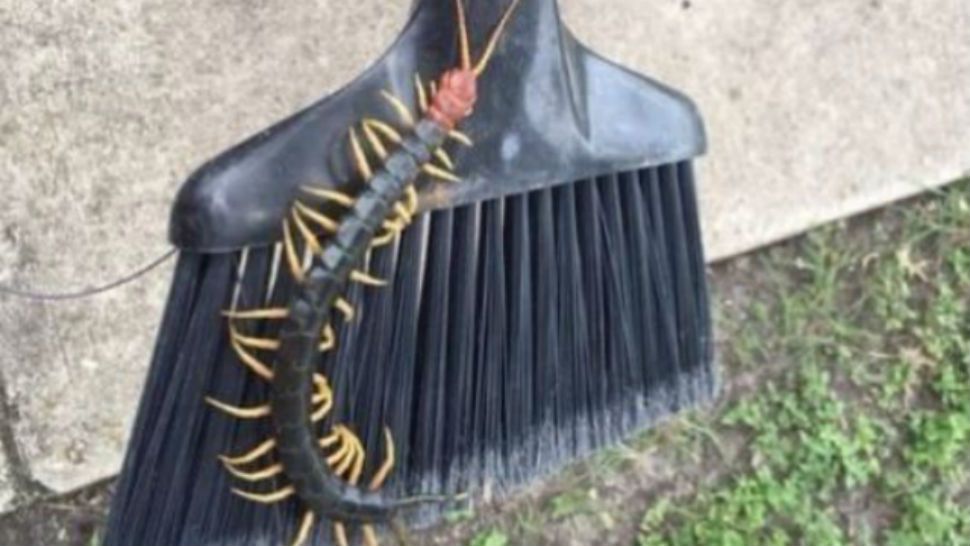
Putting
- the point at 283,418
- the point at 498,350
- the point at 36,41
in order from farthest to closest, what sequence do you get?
the point at 36,41 → the point at 498,350 → the point at 283,418

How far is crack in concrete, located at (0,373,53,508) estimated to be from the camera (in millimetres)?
1556

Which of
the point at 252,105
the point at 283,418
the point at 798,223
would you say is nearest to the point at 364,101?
the point at 283,418

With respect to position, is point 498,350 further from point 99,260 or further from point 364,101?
Answer: point 99,260

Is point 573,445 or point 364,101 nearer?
point 364,101

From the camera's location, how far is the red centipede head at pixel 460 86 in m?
1.08

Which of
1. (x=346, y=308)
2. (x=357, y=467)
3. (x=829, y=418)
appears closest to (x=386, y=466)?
(x=357, y=467)

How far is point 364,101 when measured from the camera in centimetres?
108

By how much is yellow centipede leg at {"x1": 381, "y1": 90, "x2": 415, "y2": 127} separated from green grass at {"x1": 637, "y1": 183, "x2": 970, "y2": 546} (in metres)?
0.74

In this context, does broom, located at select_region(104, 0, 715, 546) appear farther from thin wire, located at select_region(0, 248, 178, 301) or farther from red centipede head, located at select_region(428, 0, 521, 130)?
thin wire, located at select_region(0, 248, 178, 301)

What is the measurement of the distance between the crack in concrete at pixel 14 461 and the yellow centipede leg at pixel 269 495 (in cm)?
49

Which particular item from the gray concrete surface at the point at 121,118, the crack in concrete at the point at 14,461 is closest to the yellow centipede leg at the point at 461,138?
the gray concrete surface at the point at 121,118

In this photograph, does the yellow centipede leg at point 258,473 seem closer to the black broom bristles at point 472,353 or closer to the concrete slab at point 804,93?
the black broom bristles at point 472,353

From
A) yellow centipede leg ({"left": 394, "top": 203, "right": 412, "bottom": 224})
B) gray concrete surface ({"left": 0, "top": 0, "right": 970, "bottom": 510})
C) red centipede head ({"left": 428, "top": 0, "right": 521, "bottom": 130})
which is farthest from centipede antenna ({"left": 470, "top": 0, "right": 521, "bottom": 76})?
gray concrete surface ({"left": 0, "top": 0, "right": 970, "bottom": 510})

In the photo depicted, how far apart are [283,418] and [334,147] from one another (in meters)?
0.17
